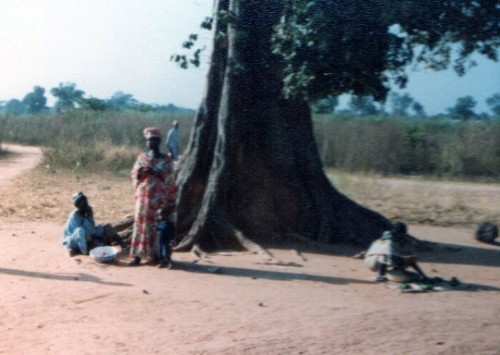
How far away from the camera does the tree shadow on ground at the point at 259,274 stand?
8.54m

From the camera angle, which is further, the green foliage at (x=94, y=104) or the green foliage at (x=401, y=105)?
the green foliage at (x=94, y=104)

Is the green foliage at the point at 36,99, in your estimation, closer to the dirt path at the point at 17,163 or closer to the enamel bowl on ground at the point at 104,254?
the dirt path at the point at 17,163

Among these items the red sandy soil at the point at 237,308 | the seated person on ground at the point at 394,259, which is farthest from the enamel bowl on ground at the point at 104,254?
the seated person on ground at the point at 394,259

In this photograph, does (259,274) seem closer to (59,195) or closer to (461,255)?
(461,255)

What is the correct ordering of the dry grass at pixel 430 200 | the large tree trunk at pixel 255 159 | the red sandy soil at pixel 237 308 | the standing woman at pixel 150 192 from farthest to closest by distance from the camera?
the dry grass at pixel 430 200 < the large tree trunk at pixel 255 159 < the standing woman at pixel 150 192 < the red sandy soil at pixel 237 308

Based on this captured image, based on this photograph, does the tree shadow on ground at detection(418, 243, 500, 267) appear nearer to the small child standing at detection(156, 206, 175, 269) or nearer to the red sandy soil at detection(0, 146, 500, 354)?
the red sandy soil at detection(0, 146, 500, 354)

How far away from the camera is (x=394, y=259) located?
8234mm

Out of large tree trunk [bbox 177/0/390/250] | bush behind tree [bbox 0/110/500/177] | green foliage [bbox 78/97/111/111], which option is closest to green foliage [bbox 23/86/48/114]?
green foliage [bbox 78/97/111/111]

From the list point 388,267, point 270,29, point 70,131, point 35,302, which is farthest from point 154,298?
point 70,131

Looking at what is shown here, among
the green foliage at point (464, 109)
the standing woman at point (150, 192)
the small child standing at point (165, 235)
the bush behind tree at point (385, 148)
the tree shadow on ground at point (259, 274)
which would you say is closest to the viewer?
the tree shadow on ground at point (259, 274)

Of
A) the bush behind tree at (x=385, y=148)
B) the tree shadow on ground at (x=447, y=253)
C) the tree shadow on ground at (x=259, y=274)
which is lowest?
the tree shadow on ground at (x=259, y=274)

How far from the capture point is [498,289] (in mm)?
8156

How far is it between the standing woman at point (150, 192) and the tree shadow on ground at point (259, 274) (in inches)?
18.9

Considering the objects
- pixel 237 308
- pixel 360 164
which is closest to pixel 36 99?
pixel 360 164
